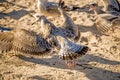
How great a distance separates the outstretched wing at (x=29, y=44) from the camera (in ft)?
22.1

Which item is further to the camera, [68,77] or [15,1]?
[15,1]

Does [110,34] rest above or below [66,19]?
below

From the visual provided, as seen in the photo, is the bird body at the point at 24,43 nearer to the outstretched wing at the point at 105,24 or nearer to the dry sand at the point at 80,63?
the dry sand at the point at 80,63

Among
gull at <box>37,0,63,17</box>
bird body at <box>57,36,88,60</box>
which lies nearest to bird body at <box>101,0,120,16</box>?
gull at <box>37,0,63,17</box>

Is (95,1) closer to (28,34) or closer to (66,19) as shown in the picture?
(66,19)

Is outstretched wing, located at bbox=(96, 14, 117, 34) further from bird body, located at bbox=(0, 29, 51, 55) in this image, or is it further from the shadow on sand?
bird body, located at bbox=(0, 29, 51, 55)

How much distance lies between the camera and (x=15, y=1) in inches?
407

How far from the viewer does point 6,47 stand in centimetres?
688

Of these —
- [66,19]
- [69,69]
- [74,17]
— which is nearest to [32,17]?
[74,17]

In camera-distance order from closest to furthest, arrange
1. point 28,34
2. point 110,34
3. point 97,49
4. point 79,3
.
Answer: point 28,34 < point 97,49 < point 110,34 < point 79,3

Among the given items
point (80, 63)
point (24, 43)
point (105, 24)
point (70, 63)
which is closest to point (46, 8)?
point (105, 24)

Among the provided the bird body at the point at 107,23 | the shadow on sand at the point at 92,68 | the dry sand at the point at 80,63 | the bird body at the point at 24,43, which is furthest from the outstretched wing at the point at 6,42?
the bird body at the point at 107,23

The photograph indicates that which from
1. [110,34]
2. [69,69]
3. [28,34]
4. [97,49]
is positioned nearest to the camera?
[28,34]

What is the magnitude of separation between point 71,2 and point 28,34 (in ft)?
12.1
